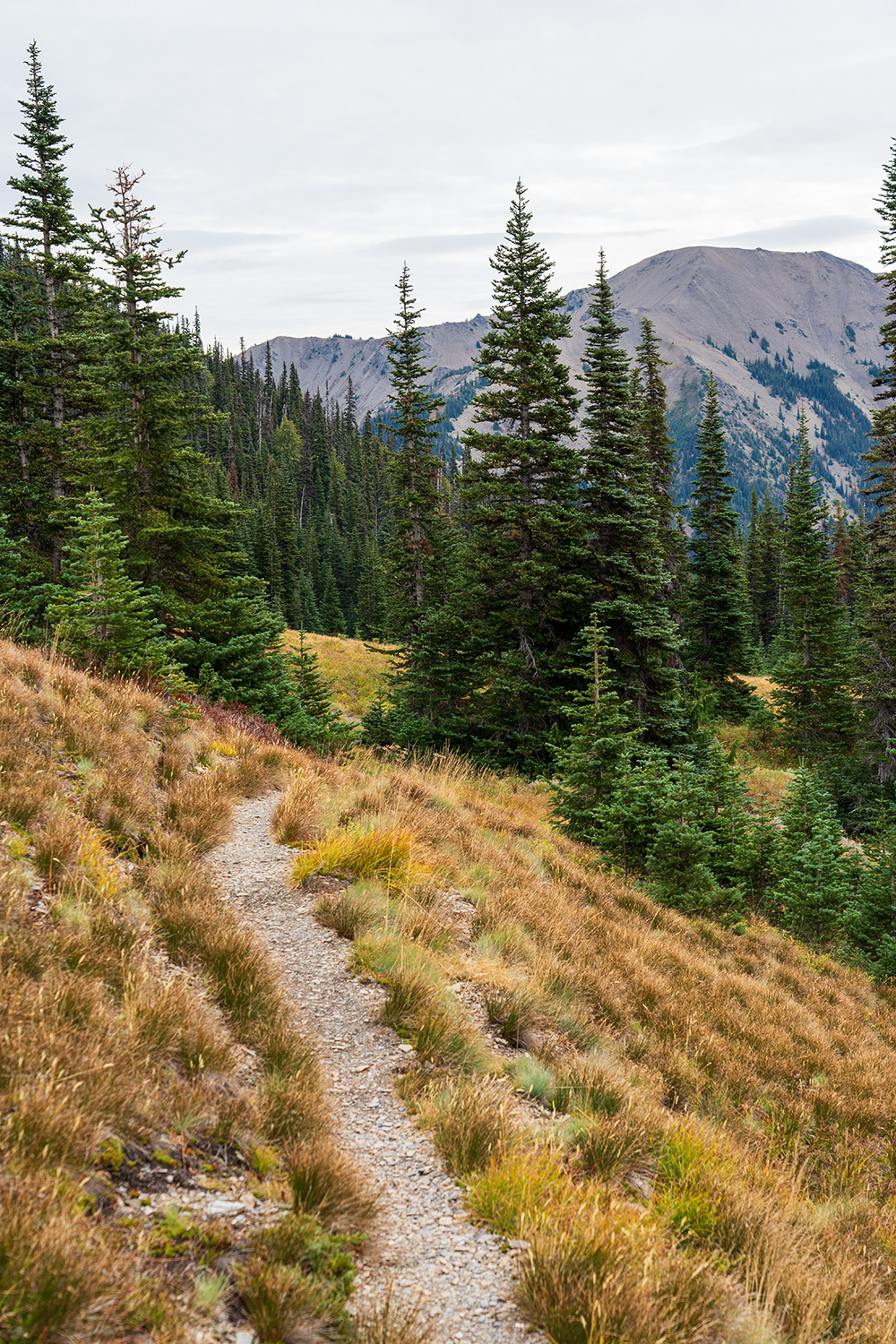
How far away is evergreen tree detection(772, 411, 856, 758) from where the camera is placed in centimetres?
3412

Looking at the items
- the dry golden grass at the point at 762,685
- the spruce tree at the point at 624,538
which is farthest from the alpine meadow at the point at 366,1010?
the dry golden grass at the point at 762,685

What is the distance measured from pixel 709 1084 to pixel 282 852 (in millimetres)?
4289

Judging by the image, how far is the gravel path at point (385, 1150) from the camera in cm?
256

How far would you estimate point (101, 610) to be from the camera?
39.1 feet

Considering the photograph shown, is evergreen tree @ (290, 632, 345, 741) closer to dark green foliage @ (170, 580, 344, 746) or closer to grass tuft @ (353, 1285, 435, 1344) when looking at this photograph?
dark green foliage @ (170, 580, 344, 746)

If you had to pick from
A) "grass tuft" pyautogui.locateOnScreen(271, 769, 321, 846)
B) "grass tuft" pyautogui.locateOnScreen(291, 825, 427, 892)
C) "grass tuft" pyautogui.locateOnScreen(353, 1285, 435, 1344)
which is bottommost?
"grass tuft" pyautogui.locateOnScreen(353, 1285, 435, 1344)

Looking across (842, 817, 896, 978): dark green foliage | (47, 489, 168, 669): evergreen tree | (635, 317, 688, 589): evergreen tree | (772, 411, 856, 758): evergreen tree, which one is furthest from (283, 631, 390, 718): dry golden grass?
(842, 817, 896, 978): dark green foliage

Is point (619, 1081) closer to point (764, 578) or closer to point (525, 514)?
point (525, 514)

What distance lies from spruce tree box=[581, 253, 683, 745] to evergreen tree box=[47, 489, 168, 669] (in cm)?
1410

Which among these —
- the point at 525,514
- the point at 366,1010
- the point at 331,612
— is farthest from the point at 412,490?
the point at 331,612

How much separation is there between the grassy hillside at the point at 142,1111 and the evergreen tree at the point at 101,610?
5956 mm

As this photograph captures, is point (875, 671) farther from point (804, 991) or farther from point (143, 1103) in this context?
point (143, 1103)

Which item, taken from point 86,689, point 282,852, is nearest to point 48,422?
point 86,689

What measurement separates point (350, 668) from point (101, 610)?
29740 millimetres
